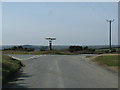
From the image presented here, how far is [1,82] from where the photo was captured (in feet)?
46.9

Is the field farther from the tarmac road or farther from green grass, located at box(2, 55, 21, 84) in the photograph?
green grass, located at box(2, 55, 21, 84)

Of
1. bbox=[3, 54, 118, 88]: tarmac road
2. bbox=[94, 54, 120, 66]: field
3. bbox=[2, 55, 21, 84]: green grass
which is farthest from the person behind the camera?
bbox=[94, 54, 120, 66]: field

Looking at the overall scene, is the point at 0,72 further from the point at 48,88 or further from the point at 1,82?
the point at 48,88

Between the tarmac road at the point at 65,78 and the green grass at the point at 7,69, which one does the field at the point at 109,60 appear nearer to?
the tarmac road at the point at 65,78

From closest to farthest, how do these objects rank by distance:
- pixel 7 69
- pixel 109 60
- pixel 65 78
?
1. pixel 65 78
2. pixel 7 69
3. pixel 109 60

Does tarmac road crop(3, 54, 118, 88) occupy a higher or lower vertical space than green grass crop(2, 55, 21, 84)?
lower

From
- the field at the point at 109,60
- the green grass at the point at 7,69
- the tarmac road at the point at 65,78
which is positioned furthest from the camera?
the field at the point at 109,60

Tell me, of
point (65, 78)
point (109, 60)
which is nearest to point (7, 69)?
point (65, 78)

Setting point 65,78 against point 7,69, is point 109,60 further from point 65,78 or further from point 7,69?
point 65,78

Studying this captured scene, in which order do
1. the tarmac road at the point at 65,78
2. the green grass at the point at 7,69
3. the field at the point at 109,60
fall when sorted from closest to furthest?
the tarmac road at the point at 65,78 < the green grass at the point at 7,69 < the field at the point at 109,60

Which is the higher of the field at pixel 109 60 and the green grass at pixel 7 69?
the green grass at pixel 7 69

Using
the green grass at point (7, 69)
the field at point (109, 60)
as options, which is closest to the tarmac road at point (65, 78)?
the green grass at point (7, 69)

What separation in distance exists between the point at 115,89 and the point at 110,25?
65836mm

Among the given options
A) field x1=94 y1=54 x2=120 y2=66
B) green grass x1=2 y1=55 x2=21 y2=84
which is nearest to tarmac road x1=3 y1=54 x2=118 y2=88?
green grass x1=2 y1=55 x2=21 y2=84
